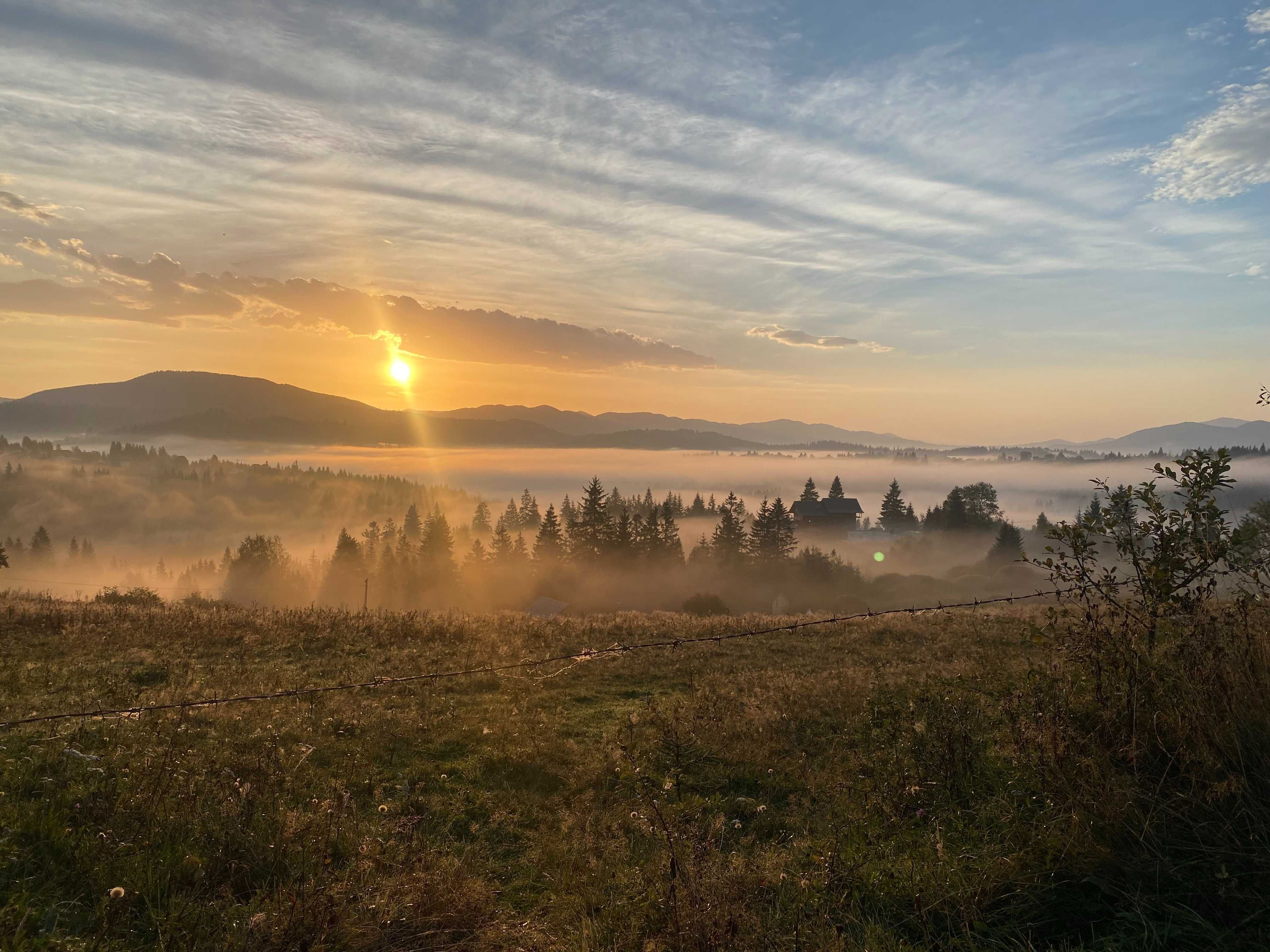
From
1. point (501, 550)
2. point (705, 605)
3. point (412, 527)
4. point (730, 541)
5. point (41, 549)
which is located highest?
point (730, 541)

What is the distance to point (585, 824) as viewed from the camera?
6.89m

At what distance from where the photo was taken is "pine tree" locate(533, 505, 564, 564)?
89188mm

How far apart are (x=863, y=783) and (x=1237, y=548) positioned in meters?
3.96

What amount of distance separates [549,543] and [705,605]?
38539 mm

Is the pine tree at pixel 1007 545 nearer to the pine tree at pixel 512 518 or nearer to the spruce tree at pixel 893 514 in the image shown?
the spruce tree at pixel 893 514

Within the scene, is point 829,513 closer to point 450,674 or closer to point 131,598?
point 131,598

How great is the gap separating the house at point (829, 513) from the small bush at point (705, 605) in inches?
2710

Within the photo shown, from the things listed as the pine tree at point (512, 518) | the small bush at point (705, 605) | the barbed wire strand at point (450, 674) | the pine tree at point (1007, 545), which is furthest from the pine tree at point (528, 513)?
the barbed wire strand at point (450, 674)

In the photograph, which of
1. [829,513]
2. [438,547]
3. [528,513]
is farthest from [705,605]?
[528,513]

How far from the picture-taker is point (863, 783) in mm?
7016

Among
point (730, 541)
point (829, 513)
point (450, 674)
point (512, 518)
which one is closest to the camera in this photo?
point (450, 674)

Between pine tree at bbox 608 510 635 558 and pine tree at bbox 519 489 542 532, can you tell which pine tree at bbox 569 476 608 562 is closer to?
pine tree at bbox 608 510 635 558

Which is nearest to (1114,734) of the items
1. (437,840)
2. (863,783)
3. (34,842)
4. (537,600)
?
(863,783)

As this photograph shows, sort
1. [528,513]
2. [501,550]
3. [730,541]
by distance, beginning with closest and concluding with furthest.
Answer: [730,541], [501,550], [528,513]
